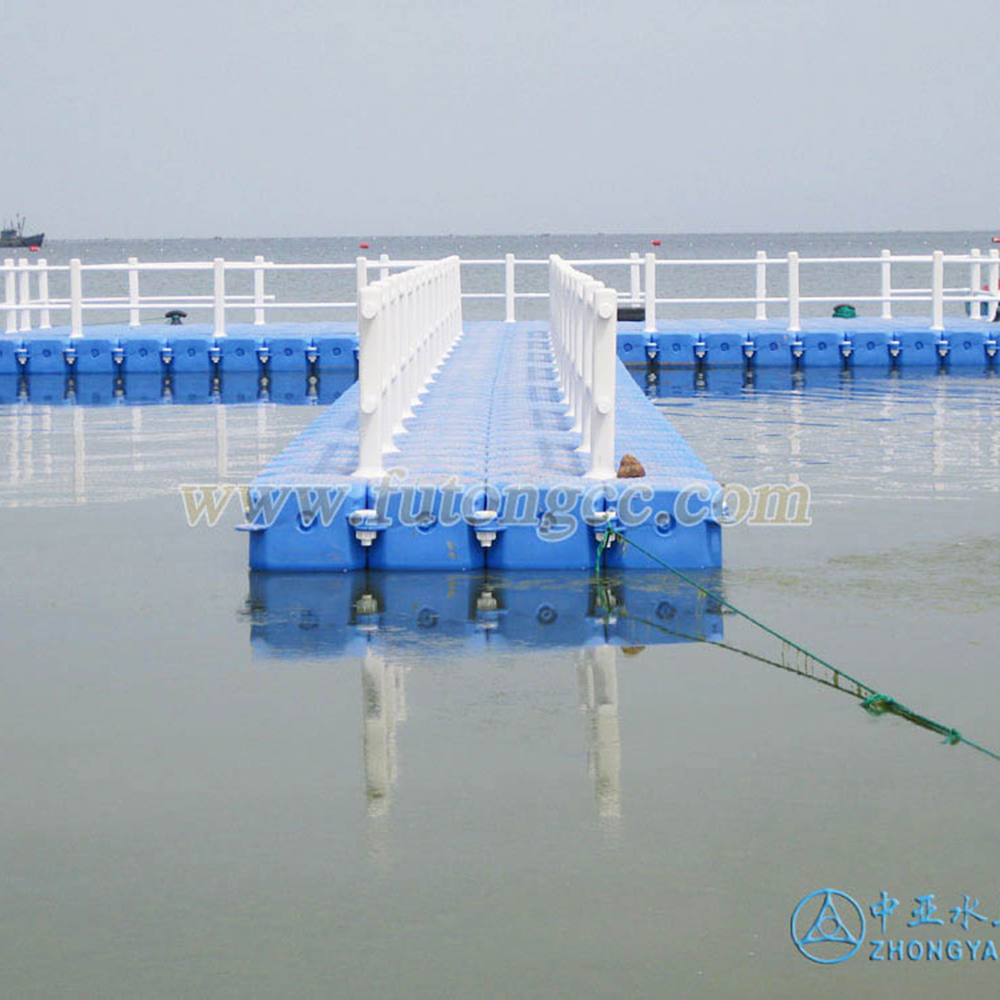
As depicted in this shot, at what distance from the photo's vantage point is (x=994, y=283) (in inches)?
1193

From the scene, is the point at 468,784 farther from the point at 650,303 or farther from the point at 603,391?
the point at 650,303

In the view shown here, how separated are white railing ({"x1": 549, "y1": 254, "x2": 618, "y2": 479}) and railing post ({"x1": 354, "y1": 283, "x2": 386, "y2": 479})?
1.30 metres

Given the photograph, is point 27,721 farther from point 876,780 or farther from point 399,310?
point 399,310

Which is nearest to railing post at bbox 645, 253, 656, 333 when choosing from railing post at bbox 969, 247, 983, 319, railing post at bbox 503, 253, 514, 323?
railing post at bbox 503, 253, 514, 323

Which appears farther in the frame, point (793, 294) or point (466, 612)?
point (793, 294)

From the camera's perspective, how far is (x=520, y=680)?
7.96 m

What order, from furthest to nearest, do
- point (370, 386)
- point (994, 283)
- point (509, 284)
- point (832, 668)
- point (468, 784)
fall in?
point (994, 283) → point (509, 284) → point (370, 386) → point (832, 668) → point (468, 784)

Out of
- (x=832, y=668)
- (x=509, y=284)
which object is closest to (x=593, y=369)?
(x=832, y=668)

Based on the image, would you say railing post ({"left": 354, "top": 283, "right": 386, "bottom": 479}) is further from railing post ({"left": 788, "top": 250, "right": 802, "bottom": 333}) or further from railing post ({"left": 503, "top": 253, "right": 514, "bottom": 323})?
railing post ({"left": 503, "top": 253, "right": 514, "bottom": 323})

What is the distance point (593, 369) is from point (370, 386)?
4.48 feet

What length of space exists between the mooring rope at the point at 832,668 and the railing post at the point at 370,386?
60.4 inches

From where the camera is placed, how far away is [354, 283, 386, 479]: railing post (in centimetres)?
1086

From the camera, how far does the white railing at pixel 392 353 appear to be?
10898 millimetres

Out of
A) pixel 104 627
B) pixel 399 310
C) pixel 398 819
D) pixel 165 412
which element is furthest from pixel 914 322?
pixel 398 819
